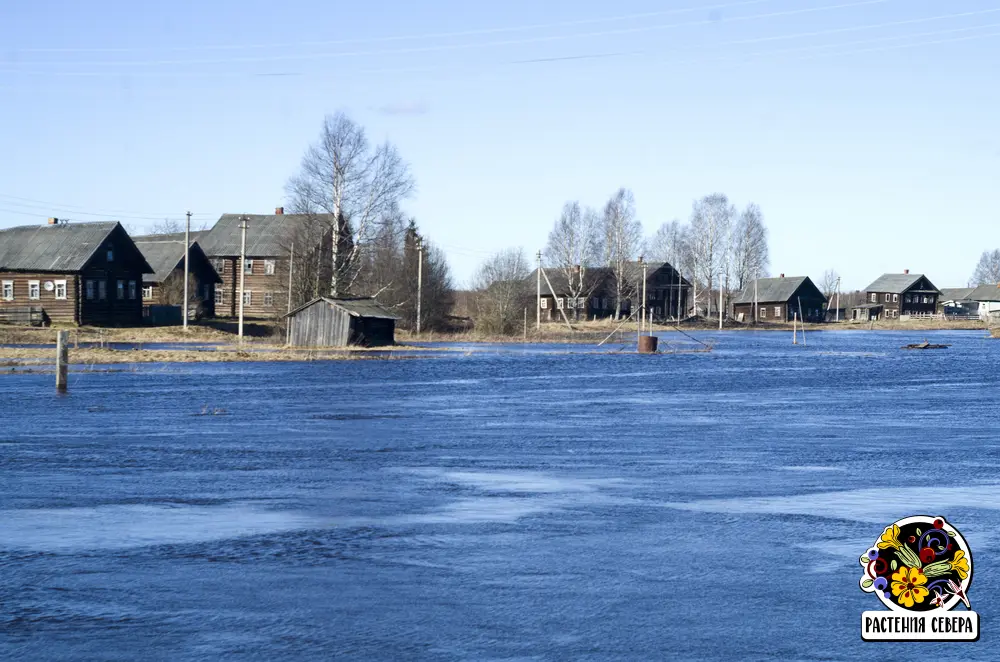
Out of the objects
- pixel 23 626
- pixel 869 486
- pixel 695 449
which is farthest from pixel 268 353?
pixel 23 626

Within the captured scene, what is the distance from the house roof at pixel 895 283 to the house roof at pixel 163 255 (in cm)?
10583

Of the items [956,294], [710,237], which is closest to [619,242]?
[710,237]

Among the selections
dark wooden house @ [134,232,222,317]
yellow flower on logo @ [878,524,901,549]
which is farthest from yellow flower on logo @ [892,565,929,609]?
dark wooden house @ [134,232,222,317]

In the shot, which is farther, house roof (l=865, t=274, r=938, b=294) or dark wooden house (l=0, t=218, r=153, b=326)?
house roof (l=865, t=274, r=938, b=294)

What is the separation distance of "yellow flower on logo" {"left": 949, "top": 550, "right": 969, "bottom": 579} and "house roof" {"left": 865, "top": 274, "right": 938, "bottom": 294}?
16033 cm

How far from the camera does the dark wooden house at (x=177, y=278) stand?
8062 centimetres

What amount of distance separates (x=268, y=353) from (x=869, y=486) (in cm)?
3921

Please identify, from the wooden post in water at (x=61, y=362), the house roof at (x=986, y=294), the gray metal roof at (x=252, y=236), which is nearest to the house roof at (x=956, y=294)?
the house roof at (x=986, y=294)

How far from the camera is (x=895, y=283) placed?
164m

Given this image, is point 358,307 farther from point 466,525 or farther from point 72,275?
point 466,525

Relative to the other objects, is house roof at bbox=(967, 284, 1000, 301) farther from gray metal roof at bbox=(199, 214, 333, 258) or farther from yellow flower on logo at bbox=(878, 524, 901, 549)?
yellow flower on logo at bbox=(878, 524, 901, 549)

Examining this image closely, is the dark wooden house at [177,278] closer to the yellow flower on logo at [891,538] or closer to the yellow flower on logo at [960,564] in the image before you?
the yellow flower on logo at [960,564]

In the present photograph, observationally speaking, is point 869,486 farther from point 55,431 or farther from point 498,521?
point 55,431

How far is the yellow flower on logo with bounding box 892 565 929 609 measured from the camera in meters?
8.10
